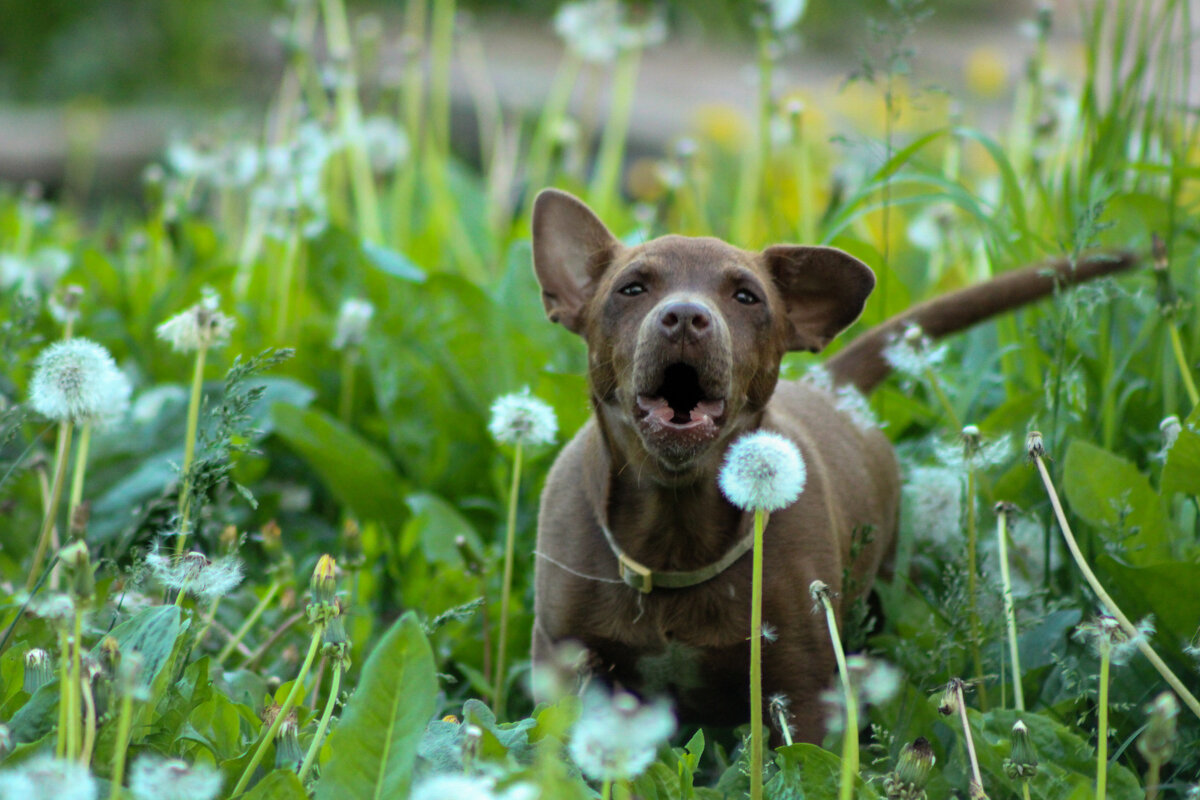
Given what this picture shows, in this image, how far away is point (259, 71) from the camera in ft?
32.7

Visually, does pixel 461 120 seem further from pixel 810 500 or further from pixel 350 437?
pixel 810 500

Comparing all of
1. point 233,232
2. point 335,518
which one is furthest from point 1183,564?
point 233,232

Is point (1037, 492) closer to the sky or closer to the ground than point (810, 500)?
closer to the ground

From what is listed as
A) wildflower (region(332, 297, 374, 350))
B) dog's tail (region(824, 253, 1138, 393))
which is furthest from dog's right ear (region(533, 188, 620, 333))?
wildflower (region(332, 297, 374, 350))

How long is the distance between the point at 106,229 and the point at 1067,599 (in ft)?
13.8

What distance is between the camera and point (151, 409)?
10.8ft

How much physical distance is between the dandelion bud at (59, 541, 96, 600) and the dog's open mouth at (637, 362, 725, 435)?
1010mm

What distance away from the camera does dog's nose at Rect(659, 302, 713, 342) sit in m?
2.09

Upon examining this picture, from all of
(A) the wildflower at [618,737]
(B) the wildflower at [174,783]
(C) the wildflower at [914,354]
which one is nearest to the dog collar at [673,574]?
(C) the wildflower at [914,354]

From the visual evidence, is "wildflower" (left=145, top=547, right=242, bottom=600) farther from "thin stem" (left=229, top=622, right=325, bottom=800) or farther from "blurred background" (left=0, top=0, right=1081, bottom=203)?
"blurred background" (left=0, top=0, right=1081, bottom=203)

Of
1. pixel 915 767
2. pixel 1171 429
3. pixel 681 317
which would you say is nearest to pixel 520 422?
pixel 681 317

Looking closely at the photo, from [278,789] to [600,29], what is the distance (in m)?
3.63

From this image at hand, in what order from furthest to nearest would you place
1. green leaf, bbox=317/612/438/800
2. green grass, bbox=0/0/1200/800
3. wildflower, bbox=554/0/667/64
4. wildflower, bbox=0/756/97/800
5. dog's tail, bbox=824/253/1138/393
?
1. wildflower, bbox=554/0/667/64
2. dog's tail, bbox=824/253/1138/393
3. green grass, bbox=0/0/1200/800
4. green leaf, bbox=317/612/438/800
5. wildflower, bbox=0/756/97/800

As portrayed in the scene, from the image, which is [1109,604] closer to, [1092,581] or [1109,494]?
[1092,581]
